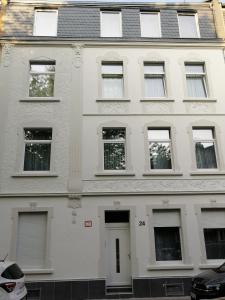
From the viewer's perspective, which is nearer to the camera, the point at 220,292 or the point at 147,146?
the point at 220,292

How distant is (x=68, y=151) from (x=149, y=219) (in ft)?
14.0

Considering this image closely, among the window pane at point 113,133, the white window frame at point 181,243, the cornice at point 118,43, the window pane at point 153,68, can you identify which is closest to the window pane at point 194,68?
the cornice at point 118,43

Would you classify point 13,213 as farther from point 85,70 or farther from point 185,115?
point 185,115

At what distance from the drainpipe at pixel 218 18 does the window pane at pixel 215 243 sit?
909 cm

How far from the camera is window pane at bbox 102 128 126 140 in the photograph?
14.1 metres

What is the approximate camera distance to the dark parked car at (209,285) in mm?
8742

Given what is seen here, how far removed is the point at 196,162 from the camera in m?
13.7

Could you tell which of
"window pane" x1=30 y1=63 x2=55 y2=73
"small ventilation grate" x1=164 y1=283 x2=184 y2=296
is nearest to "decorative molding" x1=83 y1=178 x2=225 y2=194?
"small ventilation grate" x1=164 y1=283 x2=184 y2=296

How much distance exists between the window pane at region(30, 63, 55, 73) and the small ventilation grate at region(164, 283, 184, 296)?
10.5 m

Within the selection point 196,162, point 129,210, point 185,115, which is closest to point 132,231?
point 129,210

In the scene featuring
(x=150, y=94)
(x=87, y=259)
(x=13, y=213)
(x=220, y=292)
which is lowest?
(x=220, y=292)

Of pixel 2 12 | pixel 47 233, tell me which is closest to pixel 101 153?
pixel 47 233

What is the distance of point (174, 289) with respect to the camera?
39.1 ft

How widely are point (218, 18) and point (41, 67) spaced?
905 centimetres
